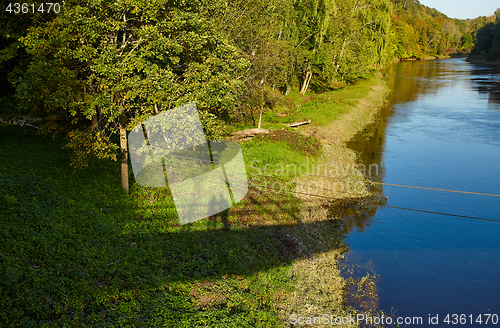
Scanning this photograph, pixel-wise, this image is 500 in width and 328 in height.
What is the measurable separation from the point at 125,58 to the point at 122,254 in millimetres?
6832

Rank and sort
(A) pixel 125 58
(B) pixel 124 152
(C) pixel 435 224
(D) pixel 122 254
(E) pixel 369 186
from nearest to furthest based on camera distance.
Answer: (D) pixel 122 254
(A) pixel 125 58
(B) pixel 124 152
(C) pixel 435 224
(E) pixel 369 186

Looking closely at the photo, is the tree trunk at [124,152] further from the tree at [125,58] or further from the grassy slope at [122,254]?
the grassy slope at [122,254]

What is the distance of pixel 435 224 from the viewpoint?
19.7 m

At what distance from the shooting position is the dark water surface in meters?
14.0

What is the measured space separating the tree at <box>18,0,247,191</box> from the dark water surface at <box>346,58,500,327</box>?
10.2 meters

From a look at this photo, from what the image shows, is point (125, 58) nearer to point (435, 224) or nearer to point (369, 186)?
point (369, 186)

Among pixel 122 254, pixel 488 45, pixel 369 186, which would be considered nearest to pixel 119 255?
pixel 122 254

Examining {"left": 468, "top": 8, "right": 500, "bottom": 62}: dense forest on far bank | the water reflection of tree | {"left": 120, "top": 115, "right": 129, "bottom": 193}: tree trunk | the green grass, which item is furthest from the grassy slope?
{"left": 468, "top": 8, "right": 500, "bottom": 62}: dense forest on far bank

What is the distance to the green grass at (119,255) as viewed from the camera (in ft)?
30.4

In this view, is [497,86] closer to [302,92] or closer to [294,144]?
[302,92]

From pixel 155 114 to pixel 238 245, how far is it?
6.22 metres

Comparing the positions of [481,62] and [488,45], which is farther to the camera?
[481,62]

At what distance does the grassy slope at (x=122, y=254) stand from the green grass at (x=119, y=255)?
0.03m

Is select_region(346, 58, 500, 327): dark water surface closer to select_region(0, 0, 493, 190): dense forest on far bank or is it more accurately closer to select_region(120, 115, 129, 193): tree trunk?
select_region(0, 0, 493, 190): dense forest on far bank
